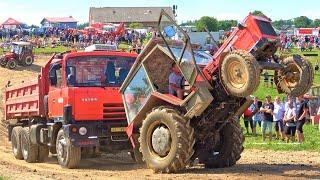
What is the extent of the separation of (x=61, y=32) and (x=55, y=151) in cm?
4463

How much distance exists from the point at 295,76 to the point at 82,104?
183 inches

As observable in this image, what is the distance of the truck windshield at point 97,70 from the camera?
13797 mm

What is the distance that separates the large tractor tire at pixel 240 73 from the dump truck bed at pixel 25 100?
5756mm

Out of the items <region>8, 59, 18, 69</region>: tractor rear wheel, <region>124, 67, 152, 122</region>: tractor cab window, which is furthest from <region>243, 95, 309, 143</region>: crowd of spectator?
<region>8, 59, 18, 69</region>: tractor rear wheel

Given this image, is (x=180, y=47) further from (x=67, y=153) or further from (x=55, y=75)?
(x=55, y=75)

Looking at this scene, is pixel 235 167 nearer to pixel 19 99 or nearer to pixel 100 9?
pixel 19 99

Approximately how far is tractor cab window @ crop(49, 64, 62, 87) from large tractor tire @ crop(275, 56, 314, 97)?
5.13 metres

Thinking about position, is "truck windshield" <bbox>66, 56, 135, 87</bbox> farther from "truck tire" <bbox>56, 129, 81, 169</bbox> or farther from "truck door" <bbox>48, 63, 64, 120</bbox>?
"truck tire" <bbox>56, 129, 81, 169</bbox>

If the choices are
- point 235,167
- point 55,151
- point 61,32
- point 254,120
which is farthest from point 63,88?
point 61,32

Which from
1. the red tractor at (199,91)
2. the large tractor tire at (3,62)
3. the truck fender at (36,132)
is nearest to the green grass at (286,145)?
the red tractor at (199,91)

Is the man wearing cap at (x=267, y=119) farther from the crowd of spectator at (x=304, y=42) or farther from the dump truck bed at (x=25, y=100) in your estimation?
the crowd of spectator at (x=304, y=42)

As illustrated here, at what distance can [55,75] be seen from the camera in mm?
14398

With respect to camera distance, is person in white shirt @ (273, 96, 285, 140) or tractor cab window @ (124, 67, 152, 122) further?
person in white shirt @ (273, 96, 285, 140)

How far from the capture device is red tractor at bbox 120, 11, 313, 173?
10.8m
